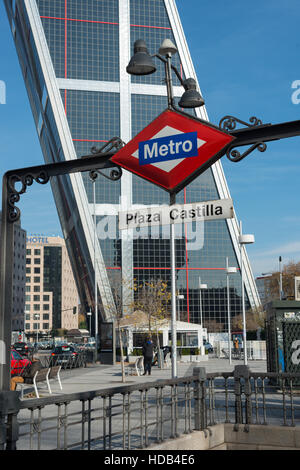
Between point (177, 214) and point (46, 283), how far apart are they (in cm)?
17099

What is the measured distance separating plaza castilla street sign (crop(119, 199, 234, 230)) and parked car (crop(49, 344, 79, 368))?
24.9 m

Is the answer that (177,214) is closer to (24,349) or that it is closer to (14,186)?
(14,186)

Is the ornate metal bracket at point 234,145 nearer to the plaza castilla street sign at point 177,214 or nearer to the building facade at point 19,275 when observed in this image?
the plaza castilla street sign at point 177,214

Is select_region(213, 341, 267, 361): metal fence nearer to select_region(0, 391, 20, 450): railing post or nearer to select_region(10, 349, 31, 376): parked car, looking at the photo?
select_region(10, 349, 31, 376): parked car

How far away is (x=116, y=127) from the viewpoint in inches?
3578

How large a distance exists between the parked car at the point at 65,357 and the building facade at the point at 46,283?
13372 centimetres

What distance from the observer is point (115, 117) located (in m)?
91.2

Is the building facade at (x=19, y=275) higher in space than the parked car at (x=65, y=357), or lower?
higher

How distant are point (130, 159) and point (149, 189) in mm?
82366

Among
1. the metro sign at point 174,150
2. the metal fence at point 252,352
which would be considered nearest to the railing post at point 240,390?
the metro sign at point 174,150

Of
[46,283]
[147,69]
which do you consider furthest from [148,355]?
[46,283]

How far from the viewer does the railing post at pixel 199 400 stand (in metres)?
9.37
